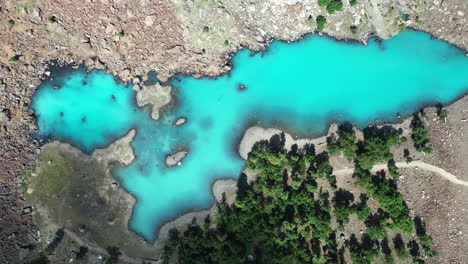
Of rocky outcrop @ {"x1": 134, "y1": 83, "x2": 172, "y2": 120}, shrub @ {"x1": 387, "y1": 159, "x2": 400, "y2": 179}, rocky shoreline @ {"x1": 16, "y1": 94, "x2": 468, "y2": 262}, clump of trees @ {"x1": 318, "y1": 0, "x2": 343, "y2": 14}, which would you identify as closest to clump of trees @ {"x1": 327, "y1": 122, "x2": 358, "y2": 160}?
rocky shoreline @ {"x1": 16, "y1": 94, "x2": 468, "y2": 262}

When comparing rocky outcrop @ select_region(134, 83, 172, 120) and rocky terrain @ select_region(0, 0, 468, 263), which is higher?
rocky terrain @ select_region(0, 0, 468, 263)

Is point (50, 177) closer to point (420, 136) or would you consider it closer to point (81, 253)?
point (81, 253)

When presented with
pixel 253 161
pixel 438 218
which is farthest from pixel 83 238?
pixel 438 218

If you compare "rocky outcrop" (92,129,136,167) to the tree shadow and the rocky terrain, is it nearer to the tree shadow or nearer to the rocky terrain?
the rocky terrain

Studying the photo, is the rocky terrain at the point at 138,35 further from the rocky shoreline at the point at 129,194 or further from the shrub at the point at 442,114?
the rocky shoreline at the point at 129,194

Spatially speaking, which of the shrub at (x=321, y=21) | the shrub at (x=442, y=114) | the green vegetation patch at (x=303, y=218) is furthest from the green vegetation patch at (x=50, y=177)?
the shrub at (x=442, y=114)

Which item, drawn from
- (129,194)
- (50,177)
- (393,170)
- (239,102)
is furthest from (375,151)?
(50,177)
